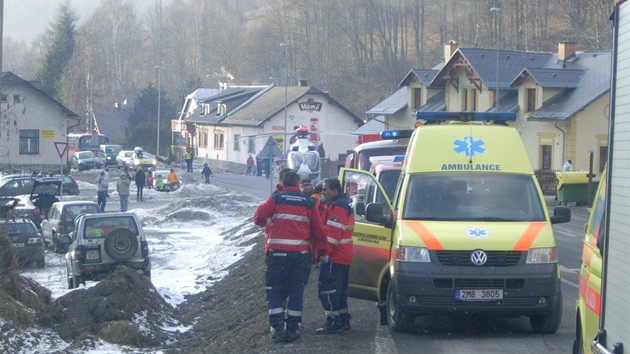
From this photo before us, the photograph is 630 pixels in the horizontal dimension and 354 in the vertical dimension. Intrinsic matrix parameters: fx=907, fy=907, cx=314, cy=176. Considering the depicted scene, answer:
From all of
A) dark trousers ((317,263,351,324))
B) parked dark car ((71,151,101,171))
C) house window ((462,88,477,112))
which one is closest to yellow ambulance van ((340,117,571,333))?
dark trousers ((317,263,351,324))

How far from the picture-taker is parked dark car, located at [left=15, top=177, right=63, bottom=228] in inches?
1166

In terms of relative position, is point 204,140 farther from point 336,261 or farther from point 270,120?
point 336,261

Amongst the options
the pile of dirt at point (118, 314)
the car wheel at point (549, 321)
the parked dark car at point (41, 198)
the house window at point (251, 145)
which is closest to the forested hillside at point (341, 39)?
the house window at point (251, 145)

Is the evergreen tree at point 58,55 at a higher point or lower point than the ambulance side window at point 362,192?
higher

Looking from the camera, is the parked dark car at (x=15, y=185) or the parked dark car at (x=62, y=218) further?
the parked dark car at (x=15, y=185)

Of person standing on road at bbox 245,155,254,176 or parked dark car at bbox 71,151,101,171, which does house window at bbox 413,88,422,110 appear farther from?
parked dark car at bbox 71,151,101,171

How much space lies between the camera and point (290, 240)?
369 inches

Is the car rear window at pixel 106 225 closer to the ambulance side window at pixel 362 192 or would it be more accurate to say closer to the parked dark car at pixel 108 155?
the ambulance side window at pixel 362 192

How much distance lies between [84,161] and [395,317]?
59.5m

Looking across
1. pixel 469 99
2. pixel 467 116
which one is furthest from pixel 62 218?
pixel 469 99

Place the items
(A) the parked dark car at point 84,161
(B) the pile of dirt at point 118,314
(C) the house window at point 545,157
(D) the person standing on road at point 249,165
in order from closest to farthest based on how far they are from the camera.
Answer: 1. (B) the pile of dirt at point 118,314
2. (C) the house window at point 545,157
3. (A) the parked dark car at point 84,161
4. (D) the person standing on road at point 249,165

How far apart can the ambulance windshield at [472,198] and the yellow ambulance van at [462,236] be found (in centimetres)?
1

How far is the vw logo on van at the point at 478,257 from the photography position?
9180mm

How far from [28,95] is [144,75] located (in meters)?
65.1
